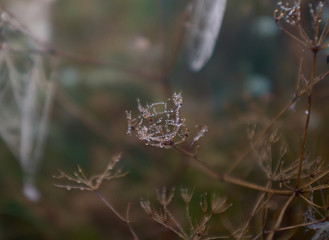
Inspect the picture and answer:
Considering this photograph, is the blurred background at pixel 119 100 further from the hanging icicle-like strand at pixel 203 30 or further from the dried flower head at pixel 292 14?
the dried flower head at pixel 292 14

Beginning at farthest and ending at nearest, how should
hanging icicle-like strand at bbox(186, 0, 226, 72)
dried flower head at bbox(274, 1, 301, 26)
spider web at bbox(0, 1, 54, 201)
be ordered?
spider web at bbox(0, 1, 54, 201) < hanging icicle-like strand at bbox(186, 0, 226, 72) < dried flower head at bbox(274, 1, 301, 26)

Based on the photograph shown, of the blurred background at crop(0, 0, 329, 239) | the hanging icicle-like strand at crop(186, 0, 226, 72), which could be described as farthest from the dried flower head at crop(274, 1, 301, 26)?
the blurred background at crop(0, 0, 329, 239)

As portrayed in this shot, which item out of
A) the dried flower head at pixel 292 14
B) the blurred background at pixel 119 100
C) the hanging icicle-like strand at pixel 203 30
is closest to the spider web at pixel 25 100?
the blurred background at pixel 119 100

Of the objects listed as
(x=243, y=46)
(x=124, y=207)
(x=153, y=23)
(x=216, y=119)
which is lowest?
(x=124, y=207)

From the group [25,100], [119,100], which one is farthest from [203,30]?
[25,100]

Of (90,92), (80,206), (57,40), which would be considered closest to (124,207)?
(80,206)

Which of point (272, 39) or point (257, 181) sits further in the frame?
point (272, 39)

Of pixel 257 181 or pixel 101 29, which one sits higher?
pixel 101 29

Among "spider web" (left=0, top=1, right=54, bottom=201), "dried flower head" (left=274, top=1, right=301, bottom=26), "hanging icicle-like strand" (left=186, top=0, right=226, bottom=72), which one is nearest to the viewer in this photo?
"dried flower head" (left=274, top=1, right=301, bottom=26)

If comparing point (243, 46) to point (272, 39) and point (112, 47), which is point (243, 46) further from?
point (112, 47)

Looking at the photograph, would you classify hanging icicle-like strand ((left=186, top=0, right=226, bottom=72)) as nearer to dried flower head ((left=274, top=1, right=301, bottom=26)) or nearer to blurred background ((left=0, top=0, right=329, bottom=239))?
blurred background ((left=0, top=0, right=329, bottom=239))
